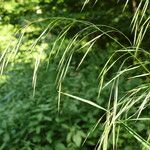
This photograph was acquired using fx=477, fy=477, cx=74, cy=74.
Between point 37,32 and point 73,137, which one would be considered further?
point 37,32

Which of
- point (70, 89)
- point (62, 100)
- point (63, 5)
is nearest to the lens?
point (62, 100)

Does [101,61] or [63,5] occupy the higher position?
[63,5]

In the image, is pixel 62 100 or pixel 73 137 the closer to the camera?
pixel 73 137

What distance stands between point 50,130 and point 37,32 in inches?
119

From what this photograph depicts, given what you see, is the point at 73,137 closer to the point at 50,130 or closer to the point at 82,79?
the point at 50,130

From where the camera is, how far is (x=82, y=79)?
4.80 metres

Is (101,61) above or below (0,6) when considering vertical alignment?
below

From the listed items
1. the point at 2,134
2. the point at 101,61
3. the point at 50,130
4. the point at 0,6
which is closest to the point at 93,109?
the point at 50,130

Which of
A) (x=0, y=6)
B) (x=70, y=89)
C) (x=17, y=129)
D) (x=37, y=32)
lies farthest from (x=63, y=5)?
(x=17, y=129)

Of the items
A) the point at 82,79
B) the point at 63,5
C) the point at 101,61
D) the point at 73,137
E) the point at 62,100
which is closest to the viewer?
the point at 73,137

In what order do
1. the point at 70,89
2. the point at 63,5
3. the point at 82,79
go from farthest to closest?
the point at 63,5, the point at 82,79, the point at 70,89

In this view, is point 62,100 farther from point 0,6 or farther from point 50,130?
point 0,6

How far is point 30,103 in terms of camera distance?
157 inches

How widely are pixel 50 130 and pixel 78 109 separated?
373 millimetres
